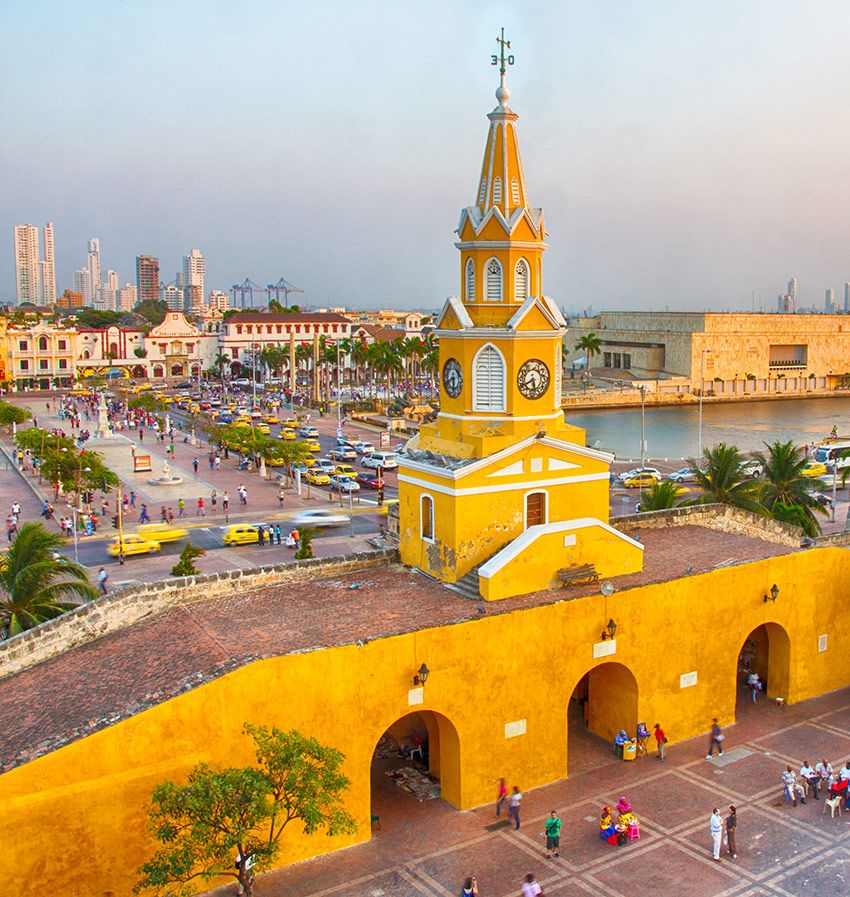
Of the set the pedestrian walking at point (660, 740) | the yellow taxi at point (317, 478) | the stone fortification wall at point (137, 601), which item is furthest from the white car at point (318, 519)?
the pedestrian walking at point (660, 740)

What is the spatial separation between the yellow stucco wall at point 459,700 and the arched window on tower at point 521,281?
714cm

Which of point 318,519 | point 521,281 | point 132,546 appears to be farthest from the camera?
point 318,519

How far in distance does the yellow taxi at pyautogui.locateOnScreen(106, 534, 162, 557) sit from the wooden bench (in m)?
23.2

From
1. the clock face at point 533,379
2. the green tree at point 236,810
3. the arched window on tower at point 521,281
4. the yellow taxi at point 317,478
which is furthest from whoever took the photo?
the yellow taxi at point 317,478

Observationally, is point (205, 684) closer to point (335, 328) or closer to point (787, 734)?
point (787, 734)

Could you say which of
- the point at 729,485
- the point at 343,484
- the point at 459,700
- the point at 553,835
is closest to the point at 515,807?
the point at 553,835

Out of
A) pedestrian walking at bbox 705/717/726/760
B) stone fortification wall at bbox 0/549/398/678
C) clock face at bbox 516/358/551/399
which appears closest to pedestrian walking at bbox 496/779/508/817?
pedestrian walking at bbox 705/717/726/760

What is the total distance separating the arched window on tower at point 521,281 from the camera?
2152 centimetres

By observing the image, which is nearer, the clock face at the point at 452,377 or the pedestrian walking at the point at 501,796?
the pedestrian walking at the point at 501,796

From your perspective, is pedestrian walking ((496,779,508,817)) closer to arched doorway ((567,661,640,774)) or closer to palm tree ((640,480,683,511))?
arched doorway ((567,661,640,774))

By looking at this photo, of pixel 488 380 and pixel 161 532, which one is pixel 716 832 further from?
pixel 161 532

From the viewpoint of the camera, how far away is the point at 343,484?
5209 centimetres

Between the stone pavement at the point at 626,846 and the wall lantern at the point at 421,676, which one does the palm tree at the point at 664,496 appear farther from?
the wall lantern at the point at 421,676

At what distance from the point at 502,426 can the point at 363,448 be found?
153 ft
